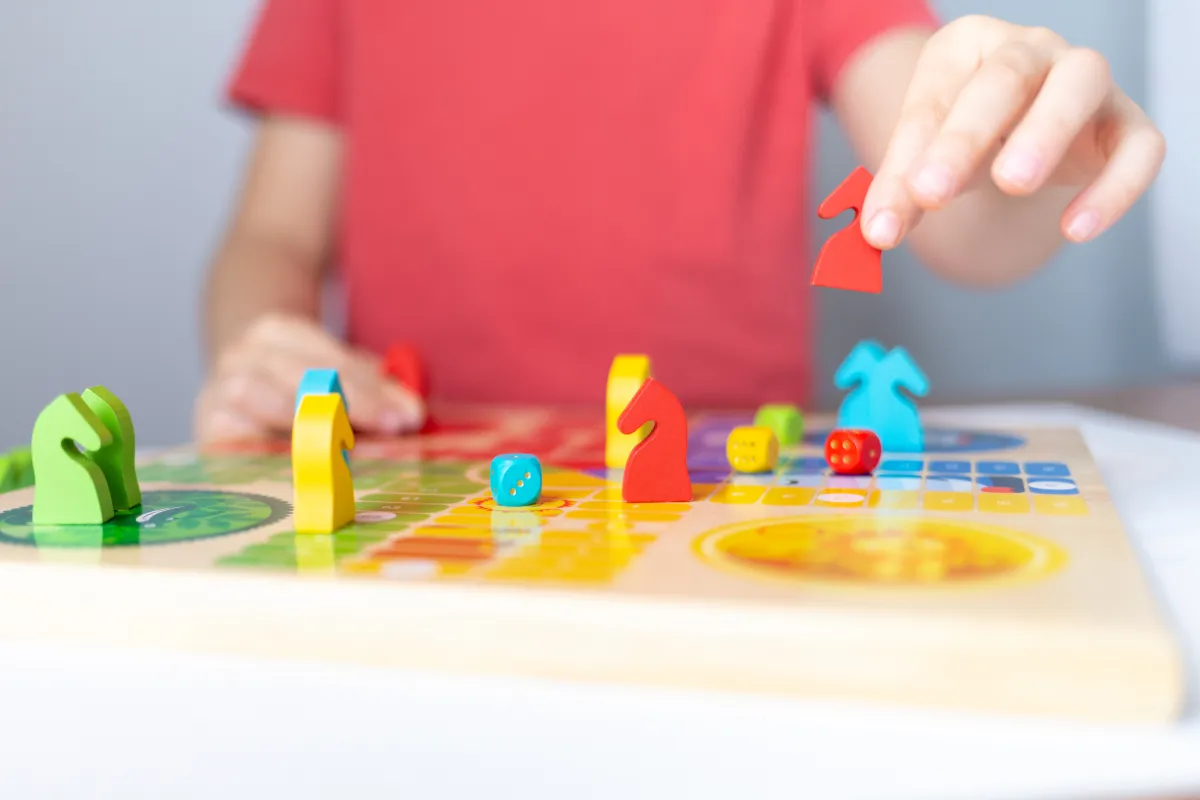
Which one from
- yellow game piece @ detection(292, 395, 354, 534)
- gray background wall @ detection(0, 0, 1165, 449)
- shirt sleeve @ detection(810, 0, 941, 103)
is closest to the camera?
yellow game piece @ detection(292, 395, 354, 534)

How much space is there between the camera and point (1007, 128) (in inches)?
21.5

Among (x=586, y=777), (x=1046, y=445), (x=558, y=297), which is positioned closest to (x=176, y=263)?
(x=558, y=297)

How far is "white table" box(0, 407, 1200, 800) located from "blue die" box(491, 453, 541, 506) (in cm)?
15

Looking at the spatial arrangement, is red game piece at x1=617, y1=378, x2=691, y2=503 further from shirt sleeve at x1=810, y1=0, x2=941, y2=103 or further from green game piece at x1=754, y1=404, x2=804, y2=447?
shirt sleeve at x1=810, y1=0, x2=941, y2=103

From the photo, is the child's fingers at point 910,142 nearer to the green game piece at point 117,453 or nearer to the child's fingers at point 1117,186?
the child's fingers at point 1117,186

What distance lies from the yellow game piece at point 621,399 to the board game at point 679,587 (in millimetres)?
73

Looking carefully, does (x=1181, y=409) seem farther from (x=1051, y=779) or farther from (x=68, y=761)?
(x=68, y=761)

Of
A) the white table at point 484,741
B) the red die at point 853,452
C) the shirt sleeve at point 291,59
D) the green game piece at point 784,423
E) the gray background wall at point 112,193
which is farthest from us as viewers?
the gray background wall at point 112,193

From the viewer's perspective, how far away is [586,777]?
31 cm

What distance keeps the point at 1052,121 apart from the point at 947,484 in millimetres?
178

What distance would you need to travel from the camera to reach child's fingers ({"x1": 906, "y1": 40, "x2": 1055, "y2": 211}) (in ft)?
1.61

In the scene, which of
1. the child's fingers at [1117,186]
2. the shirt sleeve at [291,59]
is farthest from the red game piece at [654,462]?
the shirt sleeve at [291,59]

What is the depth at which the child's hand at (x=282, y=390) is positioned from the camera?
0.77 metres

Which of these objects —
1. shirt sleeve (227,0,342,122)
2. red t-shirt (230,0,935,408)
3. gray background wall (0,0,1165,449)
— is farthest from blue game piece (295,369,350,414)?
gray background wall (0,0,1165,449)
